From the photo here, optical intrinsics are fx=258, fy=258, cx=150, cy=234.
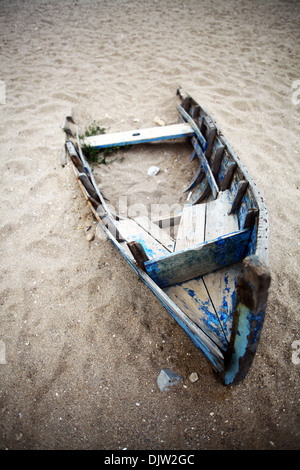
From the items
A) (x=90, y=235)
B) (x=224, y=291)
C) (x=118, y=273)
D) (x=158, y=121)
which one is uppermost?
(x=158, y=121)

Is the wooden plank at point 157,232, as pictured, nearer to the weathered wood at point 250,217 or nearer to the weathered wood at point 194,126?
the weathered wood at point 250,217

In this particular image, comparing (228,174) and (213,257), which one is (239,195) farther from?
(213,257)

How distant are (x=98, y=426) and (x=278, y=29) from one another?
974 cm

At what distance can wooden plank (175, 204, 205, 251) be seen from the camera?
2.68 m

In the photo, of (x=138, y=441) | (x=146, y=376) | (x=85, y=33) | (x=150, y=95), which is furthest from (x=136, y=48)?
(x=138, y=441)

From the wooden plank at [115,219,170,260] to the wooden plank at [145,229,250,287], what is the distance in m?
0.40

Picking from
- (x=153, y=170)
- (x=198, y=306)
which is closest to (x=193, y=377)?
(x=198, y=306)

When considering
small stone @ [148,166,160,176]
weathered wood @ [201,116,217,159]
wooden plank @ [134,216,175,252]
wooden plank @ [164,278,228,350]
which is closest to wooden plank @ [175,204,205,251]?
wooden plank @ [134,216,175,252]

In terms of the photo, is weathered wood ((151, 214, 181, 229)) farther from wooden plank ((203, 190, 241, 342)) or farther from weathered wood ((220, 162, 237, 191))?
weathered wood ((220, 162, 237, 191))

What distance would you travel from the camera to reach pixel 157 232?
9.80ft

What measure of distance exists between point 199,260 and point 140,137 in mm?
2539

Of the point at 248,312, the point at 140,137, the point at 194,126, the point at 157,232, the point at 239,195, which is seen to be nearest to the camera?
the point at 248,312

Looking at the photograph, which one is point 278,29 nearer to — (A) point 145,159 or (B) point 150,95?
(B) point 150,95

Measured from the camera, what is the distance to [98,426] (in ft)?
6.44
